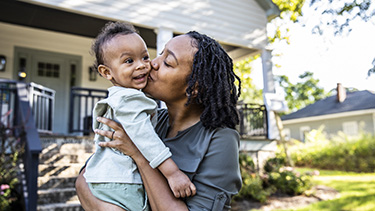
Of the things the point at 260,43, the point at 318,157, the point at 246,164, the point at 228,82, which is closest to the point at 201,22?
the point at 260,43

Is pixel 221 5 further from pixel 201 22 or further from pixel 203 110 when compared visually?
pixel 203 110

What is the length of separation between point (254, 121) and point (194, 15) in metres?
3.44

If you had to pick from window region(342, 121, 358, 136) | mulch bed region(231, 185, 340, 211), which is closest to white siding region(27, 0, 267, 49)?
mulch bed region(231, 185, 340, 211)

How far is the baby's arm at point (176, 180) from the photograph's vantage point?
1.26 metres

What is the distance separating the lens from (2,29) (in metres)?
8.38

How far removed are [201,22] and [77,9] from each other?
3.12m

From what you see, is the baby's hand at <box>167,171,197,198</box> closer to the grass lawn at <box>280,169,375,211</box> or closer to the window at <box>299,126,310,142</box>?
the grass lawn at <box>280,169,375,211</box>

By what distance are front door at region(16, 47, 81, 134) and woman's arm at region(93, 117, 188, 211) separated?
8.24 metres

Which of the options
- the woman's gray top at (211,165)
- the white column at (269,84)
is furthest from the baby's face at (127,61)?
the white column at (269,84)

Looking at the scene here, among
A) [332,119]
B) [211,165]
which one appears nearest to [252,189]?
[211,165]

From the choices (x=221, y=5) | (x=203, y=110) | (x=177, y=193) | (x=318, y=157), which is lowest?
(x=318, y=157)

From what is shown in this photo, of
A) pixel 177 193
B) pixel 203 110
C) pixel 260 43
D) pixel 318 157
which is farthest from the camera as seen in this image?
pixel 318 157

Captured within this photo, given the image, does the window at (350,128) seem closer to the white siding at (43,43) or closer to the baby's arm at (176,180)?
the white siding at (43,43)

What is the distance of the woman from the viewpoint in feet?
4.23
